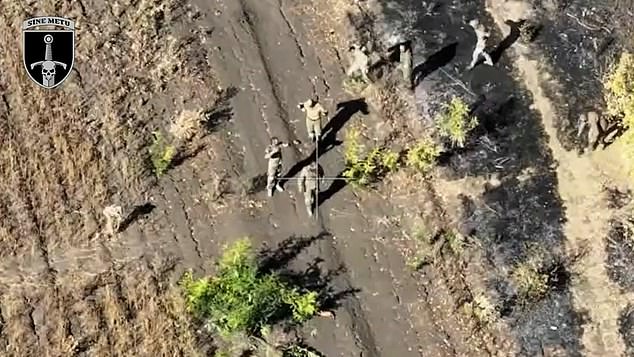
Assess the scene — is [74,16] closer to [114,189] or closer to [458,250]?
[114,189]

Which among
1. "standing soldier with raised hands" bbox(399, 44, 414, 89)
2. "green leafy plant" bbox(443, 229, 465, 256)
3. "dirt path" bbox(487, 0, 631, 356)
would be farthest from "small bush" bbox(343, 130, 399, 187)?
"dirt path" bbox(487, 0, 631, 356)

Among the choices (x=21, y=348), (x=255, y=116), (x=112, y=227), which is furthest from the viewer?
(x=255, y=116)

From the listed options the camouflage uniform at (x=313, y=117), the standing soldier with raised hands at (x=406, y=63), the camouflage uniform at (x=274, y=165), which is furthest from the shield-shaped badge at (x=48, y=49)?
the standing soldier with raised hands at (x=406, y=63)

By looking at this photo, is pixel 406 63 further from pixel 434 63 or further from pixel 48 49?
pixel 48 49

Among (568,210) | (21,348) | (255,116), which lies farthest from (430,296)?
(21,348)

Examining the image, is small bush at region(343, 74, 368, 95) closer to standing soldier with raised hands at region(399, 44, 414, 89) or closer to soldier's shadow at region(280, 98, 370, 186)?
soldier's shadow at region(280, 98, 370, 186)

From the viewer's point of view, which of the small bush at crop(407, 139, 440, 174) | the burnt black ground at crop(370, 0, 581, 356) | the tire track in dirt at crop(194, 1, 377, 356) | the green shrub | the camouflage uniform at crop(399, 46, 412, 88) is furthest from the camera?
the camouflage uniform at crop(399, 46, 412, 88)

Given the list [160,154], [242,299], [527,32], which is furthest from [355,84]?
[242,299]
